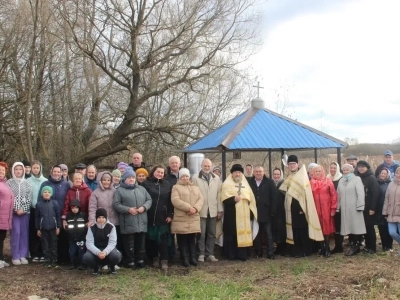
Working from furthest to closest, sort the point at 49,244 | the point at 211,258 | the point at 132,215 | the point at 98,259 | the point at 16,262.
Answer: the point at 211,258
the point at 16,262
the point at 49,244
the point at 132,215
the point at 98,259

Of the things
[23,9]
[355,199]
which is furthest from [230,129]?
[23,9]

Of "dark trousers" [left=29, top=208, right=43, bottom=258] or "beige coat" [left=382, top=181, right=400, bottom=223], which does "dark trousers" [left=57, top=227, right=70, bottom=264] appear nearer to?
"dark trousers" [left=29, top=208, right=43, bottom=258]

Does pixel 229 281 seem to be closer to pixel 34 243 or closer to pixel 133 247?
pixel 133 247

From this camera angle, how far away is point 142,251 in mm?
6707

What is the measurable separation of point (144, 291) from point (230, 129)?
14.2 feet

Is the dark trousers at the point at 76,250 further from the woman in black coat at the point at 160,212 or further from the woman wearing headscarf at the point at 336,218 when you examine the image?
the woman wearing headscarf at the point at 336,218

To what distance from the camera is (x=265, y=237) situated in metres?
7.55

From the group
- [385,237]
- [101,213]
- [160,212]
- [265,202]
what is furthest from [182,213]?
[385,237]

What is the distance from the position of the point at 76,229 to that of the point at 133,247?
2.83 ft

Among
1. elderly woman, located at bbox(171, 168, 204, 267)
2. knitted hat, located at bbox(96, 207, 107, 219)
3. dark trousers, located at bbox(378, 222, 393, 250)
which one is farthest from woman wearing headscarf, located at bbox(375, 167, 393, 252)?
knitted hat, located at bbox(96, 207, 107, 219)

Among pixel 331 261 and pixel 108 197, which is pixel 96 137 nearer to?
pixel 108 197

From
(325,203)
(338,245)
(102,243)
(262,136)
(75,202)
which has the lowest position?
(338,245)

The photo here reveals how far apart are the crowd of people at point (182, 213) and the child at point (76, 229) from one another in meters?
0.01

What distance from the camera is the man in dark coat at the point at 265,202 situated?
739cm
